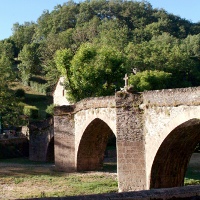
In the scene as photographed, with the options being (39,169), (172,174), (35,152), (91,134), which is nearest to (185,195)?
(172,174)

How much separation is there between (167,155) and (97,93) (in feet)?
60.0

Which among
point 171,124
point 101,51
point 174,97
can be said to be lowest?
point 171,124

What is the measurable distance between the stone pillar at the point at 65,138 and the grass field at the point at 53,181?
759 mm

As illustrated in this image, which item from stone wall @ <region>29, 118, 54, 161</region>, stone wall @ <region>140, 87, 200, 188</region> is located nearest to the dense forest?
stone wall @ <region>29, 118, 54, 161</region>

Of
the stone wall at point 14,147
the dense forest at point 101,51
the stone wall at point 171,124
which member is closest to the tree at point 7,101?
the dense forest at point 101,51

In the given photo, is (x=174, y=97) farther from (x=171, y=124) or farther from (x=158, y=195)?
(x=158, y=195)

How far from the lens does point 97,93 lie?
108 feet

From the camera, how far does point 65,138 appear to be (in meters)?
23.3

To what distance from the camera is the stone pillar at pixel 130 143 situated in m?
15.4

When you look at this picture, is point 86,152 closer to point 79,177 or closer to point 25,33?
point 79,177

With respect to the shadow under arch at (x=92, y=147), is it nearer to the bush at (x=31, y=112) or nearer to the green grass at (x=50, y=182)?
the green grass at (x=50, y=182)

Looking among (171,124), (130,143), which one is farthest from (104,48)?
(171,124)

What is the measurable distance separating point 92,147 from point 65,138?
5.25 feet

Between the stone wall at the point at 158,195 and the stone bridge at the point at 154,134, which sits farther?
the stone bridge at the point at 154,134
